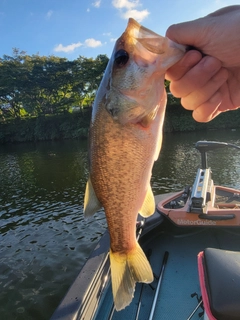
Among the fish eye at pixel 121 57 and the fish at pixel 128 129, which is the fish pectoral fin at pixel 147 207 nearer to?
the fish at pixel 128 129

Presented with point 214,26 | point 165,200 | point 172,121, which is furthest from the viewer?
point 172,121

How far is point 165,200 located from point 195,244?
1084mm

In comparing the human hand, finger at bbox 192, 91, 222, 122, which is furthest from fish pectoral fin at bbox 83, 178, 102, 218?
finger at bbox 192, 91, 222, 122

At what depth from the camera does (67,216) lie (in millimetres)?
11344

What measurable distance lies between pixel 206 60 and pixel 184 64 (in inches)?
5.6

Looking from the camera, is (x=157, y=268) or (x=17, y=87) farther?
(x=17, y=87)

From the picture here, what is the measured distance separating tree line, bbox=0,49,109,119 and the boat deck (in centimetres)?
4096

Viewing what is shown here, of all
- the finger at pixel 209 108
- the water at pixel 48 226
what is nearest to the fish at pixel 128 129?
the finger at pixel 209 108

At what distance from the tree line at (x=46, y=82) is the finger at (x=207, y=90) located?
143 ft

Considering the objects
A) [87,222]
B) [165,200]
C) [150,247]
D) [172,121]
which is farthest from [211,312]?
[172,121]

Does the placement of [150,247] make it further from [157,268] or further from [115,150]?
[115,150]

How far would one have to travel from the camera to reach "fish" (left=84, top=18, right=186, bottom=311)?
61.7 inches

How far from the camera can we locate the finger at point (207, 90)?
74.4 inches

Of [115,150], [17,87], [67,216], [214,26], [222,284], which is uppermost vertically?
[17,87]
